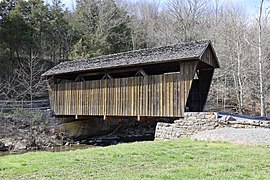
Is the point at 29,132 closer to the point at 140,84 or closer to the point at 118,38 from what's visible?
the point at 140,84

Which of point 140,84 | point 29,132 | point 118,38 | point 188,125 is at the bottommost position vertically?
point 29,132

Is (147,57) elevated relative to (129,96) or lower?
elevated

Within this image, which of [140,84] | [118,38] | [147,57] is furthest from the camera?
[118,38]

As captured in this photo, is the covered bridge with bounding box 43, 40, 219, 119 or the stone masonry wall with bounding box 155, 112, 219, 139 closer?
the stone masonry wall with bounding box 155, 112, 219, 139

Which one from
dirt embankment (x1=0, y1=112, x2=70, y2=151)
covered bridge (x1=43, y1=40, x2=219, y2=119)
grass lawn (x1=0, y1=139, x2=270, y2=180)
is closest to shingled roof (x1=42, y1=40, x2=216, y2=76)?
covered bridge (x1=43, y1=40, x2=219, y2=119)

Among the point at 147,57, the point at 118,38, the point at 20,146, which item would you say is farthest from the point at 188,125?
the point at 118,38

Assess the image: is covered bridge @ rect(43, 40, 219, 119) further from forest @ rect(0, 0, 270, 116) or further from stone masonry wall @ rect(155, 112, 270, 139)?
forest @ rect(0, 0, 270, 116)

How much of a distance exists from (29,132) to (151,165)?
9.61 m

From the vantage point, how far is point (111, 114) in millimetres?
12422

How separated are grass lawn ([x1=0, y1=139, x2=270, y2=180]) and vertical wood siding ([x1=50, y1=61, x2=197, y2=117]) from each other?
4059 millimetres

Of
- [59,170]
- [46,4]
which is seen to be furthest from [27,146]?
[46,4]

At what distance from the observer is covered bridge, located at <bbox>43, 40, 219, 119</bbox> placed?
1023 centimetres

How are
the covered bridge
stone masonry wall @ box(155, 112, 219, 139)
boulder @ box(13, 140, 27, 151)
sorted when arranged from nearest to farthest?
stone masonry wall @ box(155, 112, 219, 139), the covered bridge, boulder @ box(13, 140, 27, 151)

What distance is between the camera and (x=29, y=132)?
1272 cm
